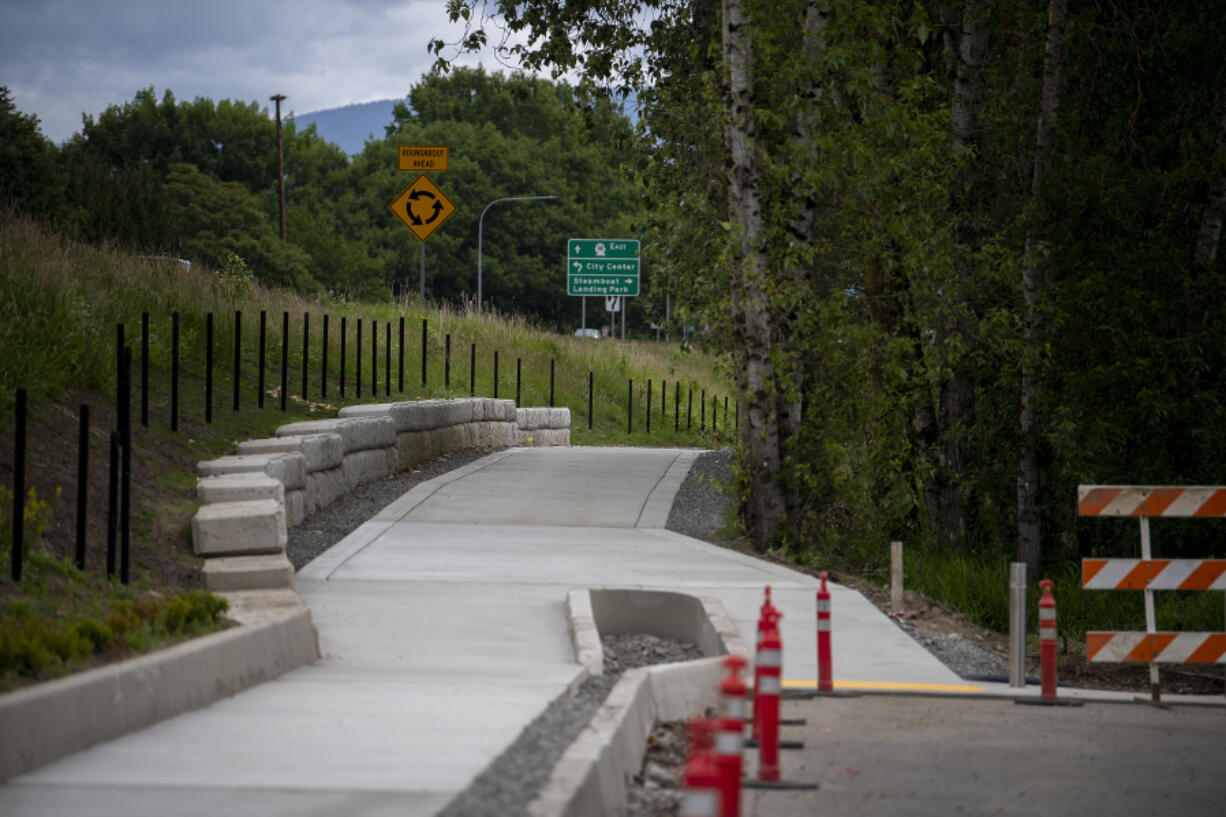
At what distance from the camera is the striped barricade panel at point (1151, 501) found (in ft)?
31.4

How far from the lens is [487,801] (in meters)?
4.72

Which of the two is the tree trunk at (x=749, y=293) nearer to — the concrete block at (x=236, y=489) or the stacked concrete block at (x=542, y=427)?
the concrete block at (x=236, y=489)

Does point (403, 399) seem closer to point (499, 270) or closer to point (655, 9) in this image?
point (655, 9)

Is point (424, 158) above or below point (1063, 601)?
above

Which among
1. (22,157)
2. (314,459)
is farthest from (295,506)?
(22,157)

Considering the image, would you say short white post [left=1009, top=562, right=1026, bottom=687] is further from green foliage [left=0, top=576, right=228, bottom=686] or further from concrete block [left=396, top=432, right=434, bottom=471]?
→ concrete block [left=396, top=432, right=434, bottom=471]

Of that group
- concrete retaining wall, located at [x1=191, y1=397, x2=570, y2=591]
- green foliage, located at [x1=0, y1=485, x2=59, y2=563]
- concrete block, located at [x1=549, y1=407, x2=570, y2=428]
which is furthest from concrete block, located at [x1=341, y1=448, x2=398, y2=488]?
concrete block, located at [x1=549, y1=407, x2=570, y2=428]

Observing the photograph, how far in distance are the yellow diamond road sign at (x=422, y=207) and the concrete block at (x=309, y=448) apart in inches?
347

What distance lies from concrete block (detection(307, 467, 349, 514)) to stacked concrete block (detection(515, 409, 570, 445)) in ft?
30.7

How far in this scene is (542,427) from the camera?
86.7ft

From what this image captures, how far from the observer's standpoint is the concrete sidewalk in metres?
5.13

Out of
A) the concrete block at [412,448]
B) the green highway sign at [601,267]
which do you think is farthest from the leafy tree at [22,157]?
the concrete block at [412,448]

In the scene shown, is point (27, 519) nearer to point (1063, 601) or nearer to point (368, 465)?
point (368, 465)

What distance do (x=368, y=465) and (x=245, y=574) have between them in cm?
711
